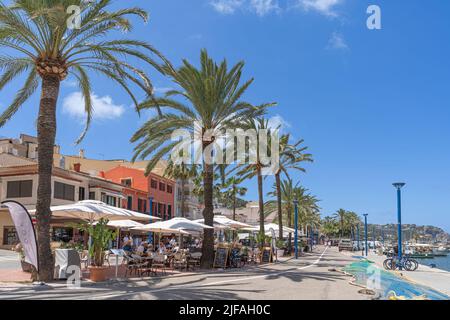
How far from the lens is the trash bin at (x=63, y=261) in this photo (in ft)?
53.7

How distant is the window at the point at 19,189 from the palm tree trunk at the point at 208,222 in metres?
20.1

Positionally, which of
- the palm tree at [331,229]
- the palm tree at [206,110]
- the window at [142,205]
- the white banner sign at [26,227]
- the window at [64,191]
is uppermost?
the palm tree at [206,110]

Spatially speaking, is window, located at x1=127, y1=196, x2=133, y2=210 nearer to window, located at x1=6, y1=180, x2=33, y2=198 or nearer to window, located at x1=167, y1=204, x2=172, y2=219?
window, located at x1=167, y1=204, x2=172, y2=219

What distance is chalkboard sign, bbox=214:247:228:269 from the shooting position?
77.2 feet

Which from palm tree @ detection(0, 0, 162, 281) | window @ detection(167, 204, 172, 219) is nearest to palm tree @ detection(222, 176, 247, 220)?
window @ detection(167, 204, 172, 219)

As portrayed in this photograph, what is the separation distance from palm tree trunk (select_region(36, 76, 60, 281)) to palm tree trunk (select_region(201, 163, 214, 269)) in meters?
9.59

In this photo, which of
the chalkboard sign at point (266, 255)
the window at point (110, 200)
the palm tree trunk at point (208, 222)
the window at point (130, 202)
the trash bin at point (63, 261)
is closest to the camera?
the trash bin at point (63, 261)

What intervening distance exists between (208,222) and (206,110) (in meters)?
6.17

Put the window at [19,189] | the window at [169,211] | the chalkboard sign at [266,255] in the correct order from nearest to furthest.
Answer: the chalkboard sign at [266,255]
the window at [19,189]
the window at [169,211]

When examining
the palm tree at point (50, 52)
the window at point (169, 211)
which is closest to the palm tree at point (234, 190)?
the window at point (169, 211)

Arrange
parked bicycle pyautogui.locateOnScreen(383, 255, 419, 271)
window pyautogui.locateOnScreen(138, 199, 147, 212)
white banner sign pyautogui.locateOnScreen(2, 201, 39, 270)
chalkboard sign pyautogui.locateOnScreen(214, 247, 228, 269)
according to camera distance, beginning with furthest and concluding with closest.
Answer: window pyautogui.locateOnScreen(138, 199, 147, 212) → parked bicycle pyautogui.locateOnScreen(383, 255, 419, 271) → chalkboard sign pyautogui.locateOnScreen(214, 247, 228, 269) → white banner sign pyautogui.locateOnScreen(2, 201, 39, 270)

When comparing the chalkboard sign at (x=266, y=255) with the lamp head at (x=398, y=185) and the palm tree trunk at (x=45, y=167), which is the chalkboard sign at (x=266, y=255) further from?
the palm tree trunk at (x=45, y=167)
